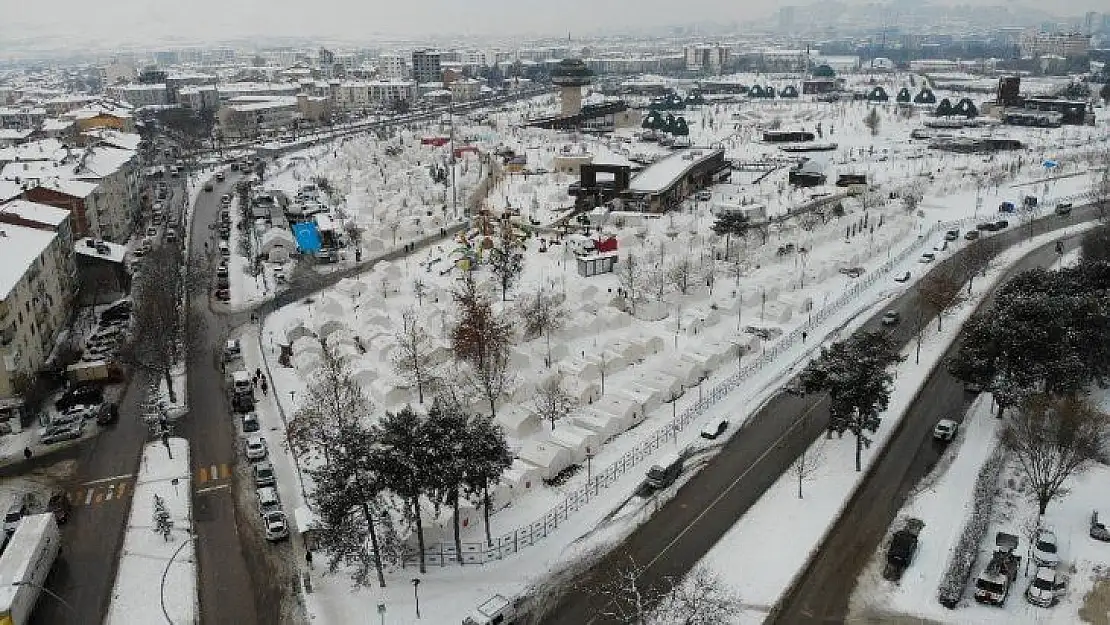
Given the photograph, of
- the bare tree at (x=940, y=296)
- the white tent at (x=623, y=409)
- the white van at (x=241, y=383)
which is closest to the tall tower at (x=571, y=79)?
the bare tree at (x=940, y=296)

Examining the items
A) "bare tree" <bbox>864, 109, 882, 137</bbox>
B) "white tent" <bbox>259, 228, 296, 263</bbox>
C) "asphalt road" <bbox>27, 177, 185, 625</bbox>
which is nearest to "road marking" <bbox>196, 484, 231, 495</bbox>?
"asphalt road" <bbox>27, 177, 185, 625</bbox>

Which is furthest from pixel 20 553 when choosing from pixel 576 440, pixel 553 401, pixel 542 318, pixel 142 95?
pixel 142 95

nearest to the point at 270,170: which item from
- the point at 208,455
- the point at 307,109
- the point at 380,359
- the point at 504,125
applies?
the point at 504,125

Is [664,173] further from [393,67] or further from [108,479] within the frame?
[393,67]

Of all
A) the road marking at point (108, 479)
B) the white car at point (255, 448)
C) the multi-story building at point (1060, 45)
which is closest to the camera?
the road marking at point (108, 479)

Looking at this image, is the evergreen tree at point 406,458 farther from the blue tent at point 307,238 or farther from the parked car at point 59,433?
the blue tent at point 307,238

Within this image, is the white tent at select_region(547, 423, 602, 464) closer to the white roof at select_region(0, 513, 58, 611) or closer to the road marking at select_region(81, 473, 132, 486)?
the road marking at select_region(81, 473, 132, 486)

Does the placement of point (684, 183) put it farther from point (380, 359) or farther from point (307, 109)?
point (307, 109)
